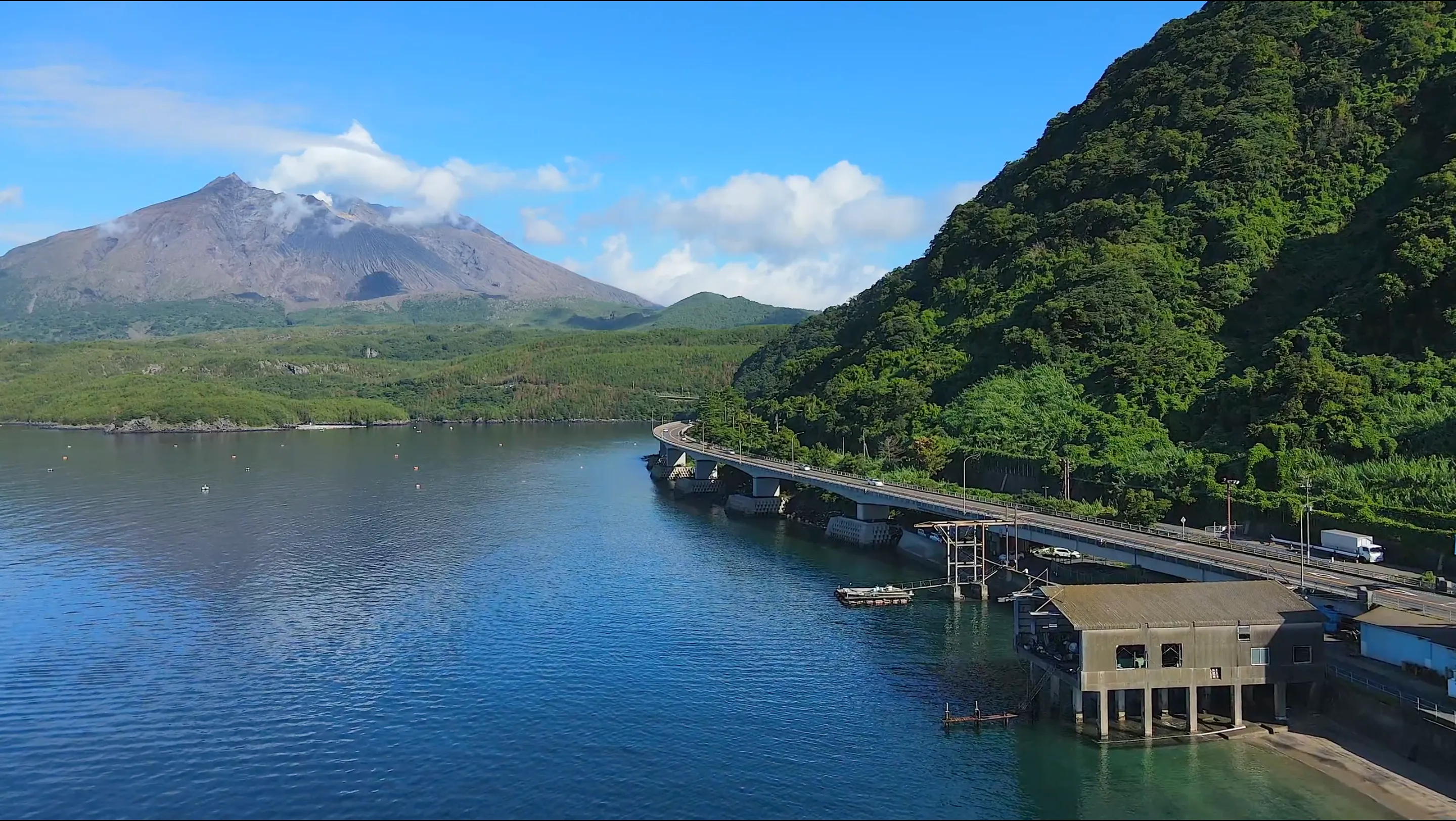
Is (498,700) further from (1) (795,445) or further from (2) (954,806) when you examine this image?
(1) (795,445)

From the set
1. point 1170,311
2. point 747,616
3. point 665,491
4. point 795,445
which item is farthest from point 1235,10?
point 747,616

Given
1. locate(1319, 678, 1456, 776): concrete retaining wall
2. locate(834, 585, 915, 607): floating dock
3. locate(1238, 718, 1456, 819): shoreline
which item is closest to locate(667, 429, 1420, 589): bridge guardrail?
locate(1319, 678, 1456, 776): concrete retaining wall

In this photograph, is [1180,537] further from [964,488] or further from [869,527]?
[869,527]

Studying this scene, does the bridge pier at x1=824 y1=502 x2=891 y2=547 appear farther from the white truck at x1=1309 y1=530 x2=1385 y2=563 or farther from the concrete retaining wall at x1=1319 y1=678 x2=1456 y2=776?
the concrete retaining wall at x1=1319 y1=678 x2=1456 y2=776

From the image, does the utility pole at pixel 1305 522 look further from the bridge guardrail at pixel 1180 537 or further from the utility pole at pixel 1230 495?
the utility pole at pixel 1230 495

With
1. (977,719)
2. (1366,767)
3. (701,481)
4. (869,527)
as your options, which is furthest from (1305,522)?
(701,481)

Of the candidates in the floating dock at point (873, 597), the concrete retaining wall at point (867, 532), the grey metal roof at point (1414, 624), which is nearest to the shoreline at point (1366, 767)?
the grey metal roof at point (1414, 624)
